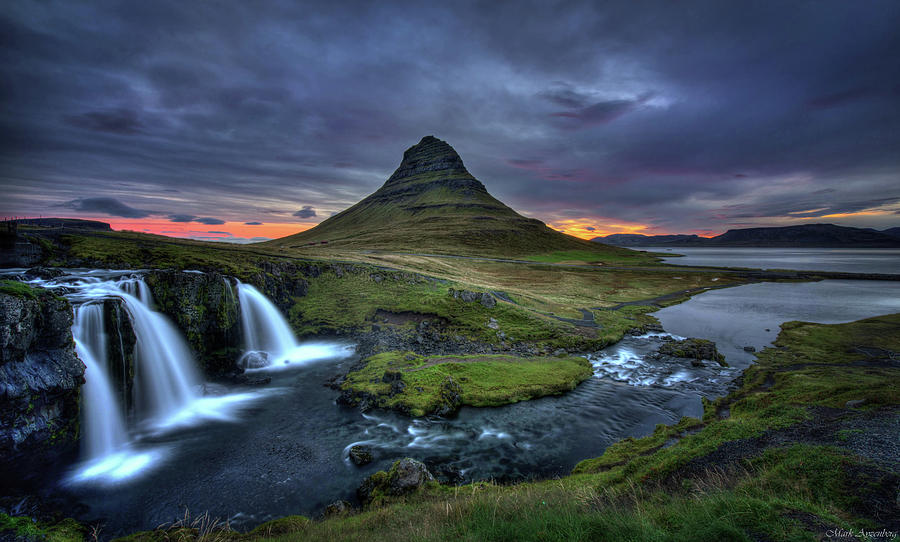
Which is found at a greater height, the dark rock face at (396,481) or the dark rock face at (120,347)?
the dark rock face at (120,347)

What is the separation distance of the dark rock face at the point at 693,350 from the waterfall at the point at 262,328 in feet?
119

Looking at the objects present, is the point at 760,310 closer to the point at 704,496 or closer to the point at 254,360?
the point at 704,496

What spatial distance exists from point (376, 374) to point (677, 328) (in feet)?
128

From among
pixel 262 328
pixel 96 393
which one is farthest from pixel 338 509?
pixel 262 328

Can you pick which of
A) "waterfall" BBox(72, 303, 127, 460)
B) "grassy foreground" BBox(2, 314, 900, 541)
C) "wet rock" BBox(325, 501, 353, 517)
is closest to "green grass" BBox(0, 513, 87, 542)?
"grassy foreground" BBox(2, 314, 900, 541)

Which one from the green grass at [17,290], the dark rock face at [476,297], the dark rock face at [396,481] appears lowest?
the dark rock face at [396,481]

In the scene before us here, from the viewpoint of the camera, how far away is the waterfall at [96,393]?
1650 centimetres

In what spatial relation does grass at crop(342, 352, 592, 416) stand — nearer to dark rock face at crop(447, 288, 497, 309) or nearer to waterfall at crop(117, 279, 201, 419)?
waterfall at crop(117, 279, 201, 419)

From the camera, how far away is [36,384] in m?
14.5

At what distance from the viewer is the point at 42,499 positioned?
12.7 meters

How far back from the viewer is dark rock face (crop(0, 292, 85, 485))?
13.7 metres

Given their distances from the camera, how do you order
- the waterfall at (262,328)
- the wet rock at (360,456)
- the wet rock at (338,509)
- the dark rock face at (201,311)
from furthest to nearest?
the waterfall at (262,328) < the dark rock face at (201,311) < the wet rock at (360,456) < the wet rock at (338,509)

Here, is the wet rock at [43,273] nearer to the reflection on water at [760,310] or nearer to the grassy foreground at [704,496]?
the grassy foreground at [704,496]

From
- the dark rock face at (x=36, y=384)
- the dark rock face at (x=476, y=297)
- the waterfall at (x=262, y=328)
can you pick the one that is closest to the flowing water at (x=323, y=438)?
the waterfall at (x=262, y=328)
